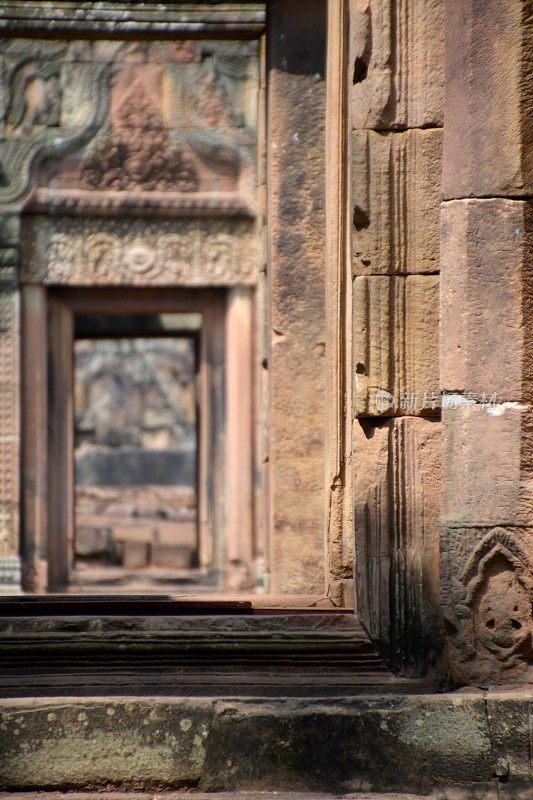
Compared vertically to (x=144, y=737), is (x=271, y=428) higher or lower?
higher

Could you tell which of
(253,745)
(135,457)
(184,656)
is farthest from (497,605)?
(135,457)

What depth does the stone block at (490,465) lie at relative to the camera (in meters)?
4.06

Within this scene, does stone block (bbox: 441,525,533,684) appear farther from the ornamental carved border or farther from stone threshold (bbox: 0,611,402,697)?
the ornamental carved border

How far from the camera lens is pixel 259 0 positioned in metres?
6.77

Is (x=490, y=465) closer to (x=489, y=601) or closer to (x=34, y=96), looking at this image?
(x=489, y=601)

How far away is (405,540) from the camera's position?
426 cm

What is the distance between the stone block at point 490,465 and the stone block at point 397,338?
0.63 ft

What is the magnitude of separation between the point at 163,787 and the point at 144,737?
0.50 ft

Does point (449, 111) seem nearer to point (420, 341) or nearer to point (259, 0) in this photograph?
point (420, 341)

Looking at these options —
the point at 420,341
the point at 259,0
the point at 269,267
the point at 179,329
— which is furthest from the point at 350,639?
the point at 179,329

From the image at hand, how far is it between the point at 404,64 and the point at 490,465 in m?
1.30

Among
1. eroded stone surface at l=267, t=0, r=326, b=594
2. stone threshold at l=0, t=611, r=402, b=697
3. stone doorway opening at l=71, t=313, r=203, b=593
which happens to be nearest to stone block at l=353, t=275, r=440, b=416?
stone threshold at l=0, t=611, r=402, b=697

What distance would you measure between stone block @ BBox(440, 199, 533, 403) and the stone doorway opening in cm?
918

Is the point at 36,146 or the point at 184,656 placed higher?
the point at 36,146
